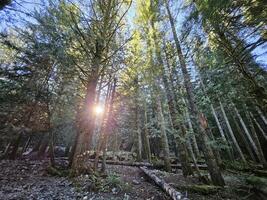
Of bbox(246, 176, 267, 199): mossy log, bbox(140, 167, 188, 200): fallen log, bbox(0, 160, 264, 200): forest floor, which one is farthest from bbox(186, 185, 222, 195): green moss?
bbox(246, 176, 267, 199): mossy log

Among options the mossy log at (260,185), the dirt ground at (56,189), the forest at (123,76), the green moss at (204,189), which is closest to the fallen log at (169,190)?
the forest at (123,76)

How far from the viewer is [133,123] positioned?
17.0m

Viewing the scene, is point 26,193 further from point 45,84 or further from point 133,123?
point 133,123

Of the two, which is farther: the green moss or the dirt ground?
the green moss

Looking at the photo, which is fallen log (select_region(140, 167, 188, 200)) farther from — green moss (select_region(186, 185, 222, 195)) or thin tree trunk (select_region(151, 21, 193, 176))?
thin tree trunk (select_region(151, 21, 193, 176))

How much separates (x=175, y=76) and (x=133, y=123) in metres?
7.13

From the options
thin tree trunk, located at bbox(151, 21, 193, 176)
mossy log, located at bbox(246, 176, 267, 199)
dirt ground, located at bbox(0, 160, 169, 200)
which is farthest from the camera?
thin tree trunk, located at bbox(151, 21, 193, 176)

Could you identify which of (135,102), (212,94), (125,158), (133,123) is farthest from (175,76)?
(125,158)

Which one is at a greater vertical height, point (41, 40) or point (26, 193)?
point (41, 40)

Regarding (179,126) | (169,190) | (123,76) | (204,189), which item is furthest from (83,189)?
(123,76)

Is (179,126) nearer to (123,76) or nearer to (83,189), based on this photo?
(83,189)

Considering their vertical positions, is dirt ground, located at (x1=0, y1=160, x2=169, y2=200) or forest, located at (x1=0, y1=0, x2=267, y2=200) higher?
forest, located at (x1=0, y1=0, x2=267, y2=200)

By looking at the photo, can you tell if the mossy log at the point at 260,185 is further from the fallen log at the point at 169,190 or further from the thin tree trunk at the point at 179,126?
the fallen log at the point at 169,190

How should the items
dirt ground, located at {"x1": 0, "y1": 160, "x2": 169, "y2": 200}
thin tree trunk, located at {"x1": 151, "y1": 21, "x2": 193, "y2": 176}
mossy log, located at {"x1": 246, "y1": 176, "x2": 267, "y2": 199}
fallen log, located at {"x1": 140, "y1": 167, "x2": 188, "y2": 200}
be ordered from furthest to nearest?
thin tree trunk, located at {"x1": 151, "y1": 21, "x2": 193, "y2": 176}
mossy log, located at {"x1": 246, "y1": 176, "x2": 267, "y2": 199}
dirt ground, located at {"x1": 0, "y1": 160, "x2": 169, "y2": 200}
fallen log, located at {"x1": 140, "y1": 167, "x2": 188, "y2": 200}
